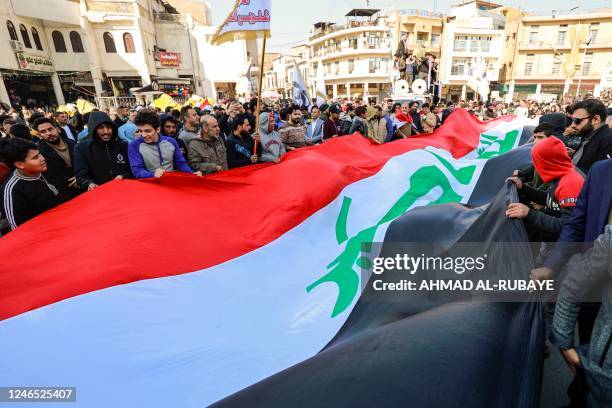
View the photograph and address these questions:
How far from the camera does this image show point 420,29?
40.6 metres

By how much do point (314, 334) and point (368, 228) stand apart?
1.38m

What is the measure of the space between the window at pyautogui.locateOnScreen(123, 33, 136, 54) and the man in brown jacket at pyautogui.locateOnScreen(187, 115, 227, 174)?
29.6 metres

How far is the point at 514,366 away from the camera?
139cm

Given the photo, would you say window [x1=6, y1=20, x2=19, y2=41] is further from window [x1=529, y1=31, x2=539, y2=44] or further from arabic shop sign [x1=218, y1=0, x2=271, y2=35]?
window [x1=529, y1=31, x2=539, y2=44]

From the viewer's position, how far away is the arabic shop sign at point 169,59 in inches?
A: 1215

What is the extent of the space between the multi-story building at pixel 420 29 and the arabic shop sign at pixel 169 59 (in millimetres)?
26061

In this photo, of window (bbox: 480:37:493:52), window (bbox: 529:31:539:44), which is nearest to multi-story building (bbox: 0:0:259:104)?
window (bbox: 480:37:493:52)

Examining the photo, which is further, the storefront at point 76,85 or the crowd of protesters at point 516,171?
the storefront at point 76,85

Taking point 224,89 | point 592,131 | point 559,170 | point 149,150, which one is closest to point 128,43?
point 224,89

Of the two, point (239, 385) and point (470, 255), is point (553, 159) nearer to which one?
point (470, 255)

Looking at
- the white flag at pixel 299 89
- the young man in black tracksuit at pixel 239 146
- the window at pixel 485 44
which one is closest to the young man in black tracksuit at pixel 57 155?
the young man in black tracksuit at pixel 239 146

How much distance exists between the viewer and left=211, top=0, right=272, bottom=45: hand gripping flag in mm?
4109

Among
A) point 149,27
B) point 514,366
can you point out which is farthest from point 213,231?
point 149,27

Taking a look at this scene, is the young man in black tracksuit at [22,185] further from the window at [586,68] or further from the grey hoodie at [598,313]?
the window at [586,68]
